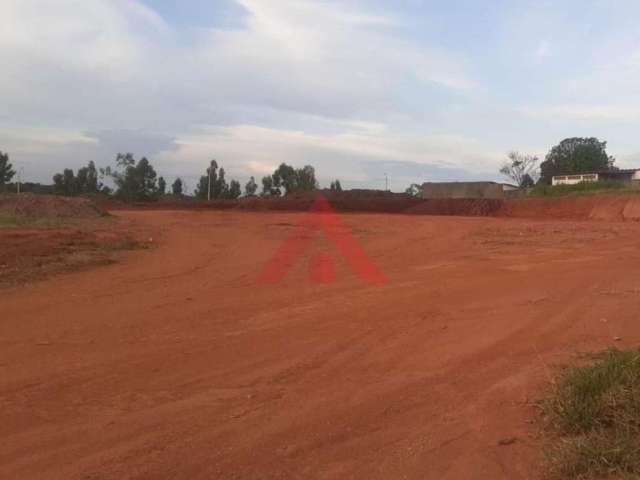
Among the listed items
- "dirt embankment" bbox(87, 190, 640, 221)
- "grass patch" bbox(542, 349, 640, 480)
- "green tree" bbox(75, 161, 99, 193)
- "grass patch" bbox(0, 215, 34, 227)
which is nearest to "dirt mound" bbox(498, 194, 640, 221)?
"dirt embankment" bbox(87, 190, 640, 221)

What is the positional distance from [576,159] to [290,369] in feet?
239

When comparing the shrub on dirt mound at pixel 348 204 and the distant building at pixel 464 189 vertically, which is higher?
the distant building at pixel 464 189

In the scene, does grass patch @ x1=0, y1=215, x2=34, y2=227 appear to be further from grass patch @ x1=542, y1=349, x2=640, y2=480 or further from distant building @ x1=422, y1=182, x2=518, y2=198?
distant building @ x1=422, y1=182, x2=518, y2=198

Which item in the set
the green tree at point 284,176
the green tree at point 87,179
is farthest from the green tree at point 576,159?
the green tree at point 87,179

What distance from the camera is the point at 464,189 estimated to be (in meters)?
55.1

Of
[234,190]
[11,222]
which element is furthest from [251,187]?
[11,222]

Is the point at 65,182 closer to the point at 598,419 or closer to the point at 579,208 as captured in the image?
the point at 579,208

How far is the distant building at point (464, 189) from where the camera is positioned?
53031 millimetres

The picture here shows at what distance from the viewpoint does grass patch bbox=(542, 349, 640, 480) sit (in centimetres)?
352

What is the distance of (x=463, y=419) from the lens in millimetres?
4480

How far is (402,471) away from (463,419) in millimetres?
898

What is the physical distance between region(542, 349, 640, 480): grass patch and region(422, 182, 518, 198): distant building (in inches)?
1879

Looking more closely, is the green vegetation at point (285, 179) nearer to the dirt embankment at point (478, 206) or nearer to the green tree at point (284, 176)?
the green tree at point (284, 176)

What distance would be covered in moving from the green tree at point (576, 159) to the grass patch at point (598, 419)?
227 ft
